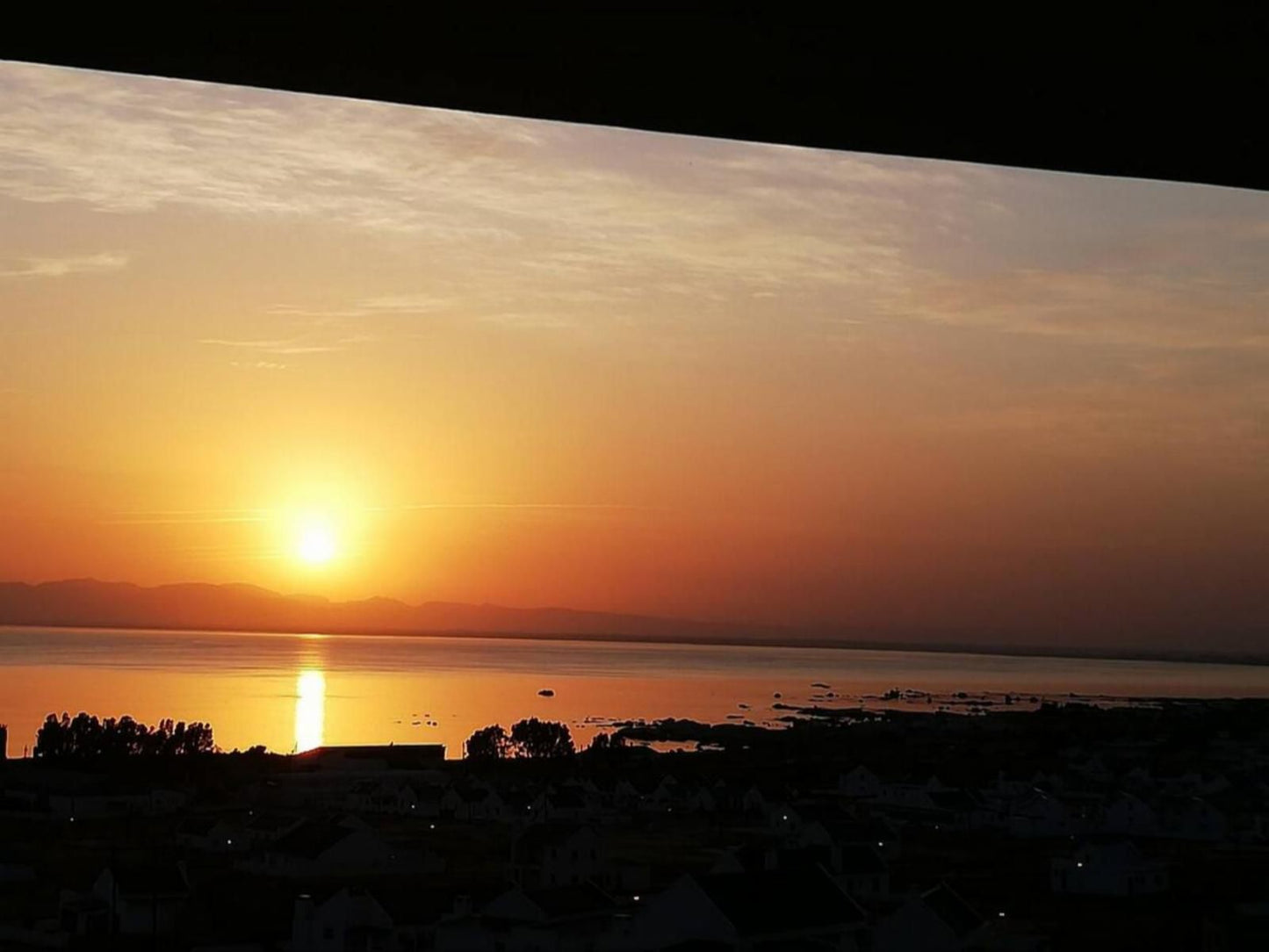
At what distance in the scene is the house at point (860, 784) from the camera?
66.7ft

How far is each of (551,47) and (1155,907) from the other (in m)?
11.5

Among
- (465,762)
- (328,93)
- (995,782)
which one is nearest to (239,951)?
(328,93)

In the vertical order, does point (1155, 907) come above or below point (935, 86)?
below

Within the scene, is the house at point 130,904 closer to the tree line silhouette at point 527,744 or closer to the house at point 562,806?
the house at point 562,806

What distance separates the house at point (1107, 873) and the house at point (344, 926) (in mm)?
6686

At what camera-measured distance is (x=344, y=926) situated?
8.66 meters

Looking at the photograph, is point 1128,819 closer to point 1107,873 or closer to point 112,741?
point 1107,873

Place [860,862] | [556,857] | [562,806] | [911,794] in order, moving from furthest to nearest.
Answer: [911,794]
[562,806]
[556,857]
[860,862]

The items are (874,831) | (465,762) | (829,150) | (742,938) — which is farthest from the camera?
(465,762)

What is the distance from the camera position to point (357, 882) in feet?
40.6

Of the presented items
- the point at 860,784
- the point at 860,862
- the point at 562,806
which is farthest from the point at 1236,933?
the point at 860,784

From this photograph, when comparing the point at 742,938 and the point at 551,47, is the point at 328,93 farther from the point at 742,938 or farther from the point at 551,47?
the point at 742,938

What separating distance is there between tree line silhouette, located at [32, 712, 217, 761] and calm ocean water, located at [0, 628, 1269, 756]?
4270 millimetres

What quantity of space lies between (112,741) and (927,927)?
1977 centimetres
